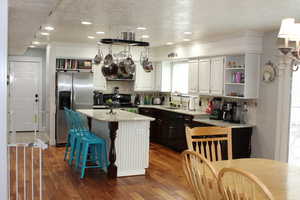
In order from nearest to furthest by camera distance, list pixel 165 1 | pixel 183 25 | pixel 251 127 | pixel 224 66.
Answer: pixel 165 1 → pixel 183 25 → pixel 251 127 → pixel 224 66

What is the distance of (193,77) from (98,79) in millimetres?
2655

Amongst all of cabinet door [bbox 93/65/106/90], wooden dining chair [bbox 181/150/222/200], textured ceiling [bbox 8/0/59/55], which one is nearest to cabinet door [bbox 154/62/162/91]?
cabinet door [bbox 93/65/106/90]

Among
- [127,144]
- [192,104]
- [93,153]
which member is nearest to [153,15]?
[127,144]

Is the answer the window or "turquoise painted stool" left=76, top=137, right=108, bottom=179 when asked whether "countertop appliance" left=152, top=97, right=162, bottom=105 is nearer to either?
the window

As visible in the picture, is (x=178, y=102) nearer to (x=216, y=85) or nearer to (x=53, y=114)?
(x=216, y=85)

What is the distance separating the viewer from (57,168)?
579cm

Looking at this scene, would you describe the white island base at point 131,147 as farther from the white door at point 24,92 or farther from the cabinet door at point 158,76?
the white door at point 24,92

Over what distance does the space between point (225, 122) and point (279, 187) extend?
12.1ft

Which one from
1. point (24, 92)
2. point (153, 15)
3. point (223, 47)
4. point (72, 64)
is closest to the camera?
point (153, 15)

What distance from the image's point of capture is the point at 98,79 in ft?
27.8

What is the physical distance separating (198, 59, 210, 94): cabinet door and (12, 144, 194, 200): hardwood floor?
1646 mm

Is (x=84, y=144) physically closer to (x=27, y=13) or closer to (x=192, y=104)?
(x=27, y=13)

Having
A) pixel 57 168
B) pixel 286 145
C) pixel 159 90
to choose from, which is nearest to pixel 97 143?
pixel 57 168

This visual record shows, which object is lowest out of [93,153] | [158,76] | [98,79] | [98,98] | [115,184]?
[115,184]
